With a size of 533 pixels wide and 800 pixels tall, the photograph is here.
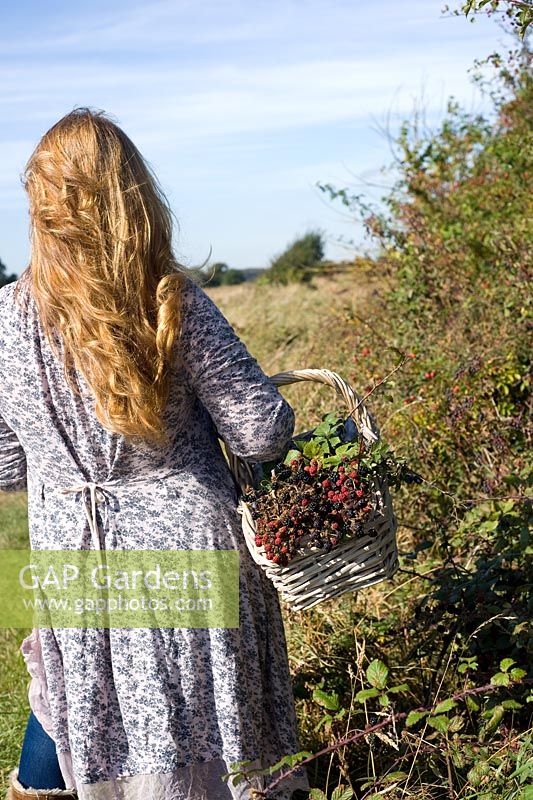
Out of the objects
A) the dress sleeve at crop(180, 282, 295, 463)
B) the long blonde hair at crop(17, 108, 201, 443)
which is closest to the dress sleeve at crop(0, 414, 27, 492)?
the long blonde hair at crop(17, 108, 201, 443)

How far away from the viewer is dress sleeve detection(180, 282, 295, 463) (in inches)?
76.0

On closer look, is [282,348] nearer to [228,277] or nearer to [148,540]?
[148,540]

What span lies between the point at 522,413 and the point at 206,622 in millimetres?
2253

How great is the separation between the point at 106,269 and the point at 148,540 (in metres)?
0.61

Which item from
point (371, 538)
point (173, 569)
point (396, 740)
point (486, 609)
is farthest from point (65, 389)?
point (486, 609)

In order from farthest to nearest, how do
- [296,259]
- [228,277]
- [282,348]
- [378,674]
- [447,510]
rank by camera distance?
1. [228,277]
2. [296,259]
3. [282,348]
4. [447,510]
5. [378,674]

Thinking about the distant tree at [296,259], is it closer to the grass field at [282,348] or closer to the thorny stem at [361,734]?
the grass field at [282,348]

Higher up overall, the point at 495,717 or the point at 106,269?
the point at 106,269

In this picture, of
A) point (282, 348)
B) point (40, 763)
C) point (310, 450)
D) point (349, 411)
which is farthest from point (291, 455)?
point (282, 348)

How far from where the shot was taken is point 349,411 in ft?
6.89

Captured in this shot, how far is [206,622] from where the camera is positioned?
6.79 ft

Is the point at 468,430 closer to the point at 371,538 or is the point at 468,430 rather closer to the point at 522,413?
the point at 522,413

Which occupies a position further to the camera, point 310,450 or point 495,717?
point 495,717

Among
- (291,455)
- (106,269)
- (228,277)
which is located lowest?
(228,277)
